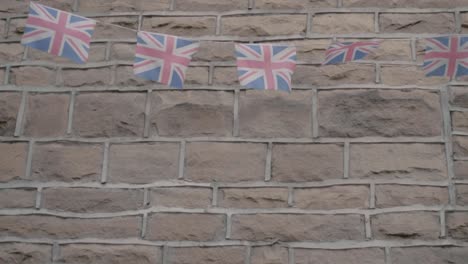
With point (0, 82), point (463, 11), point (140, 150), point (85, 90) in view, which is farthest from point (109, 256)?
point (463, 11)

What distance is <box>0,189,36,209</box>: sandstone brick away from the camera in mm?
2660

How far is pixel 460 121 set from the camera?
265 cm

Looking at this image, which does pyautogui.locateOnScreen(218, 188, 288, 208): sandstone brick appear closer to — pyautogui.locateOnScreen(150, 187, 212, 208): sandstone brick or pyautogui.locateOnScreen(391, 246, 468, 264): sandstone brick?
pyautogui.locateOnScreen(150, 187, 212, 208): sandstone brick

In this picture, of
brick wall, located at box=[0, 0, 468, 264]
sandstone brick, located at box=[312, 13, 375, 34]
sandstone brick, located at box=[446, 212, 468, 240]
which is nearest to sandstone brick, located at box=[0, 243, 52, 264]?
brick wall, located at box=[0, 0, 468, 264]

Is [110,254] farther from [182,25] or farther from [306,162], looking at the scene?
[182,25]

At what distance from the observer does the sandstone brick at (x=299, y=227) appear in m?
2.54

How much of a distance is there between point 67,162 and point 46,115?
0.22 metres

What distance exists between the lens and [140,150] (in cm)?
270

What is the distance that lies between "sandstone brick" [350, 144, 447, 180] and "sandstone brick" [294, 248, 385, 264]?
A: 0.28 metres

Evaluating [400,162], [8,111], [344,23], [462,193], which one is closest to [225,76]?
[344,23]

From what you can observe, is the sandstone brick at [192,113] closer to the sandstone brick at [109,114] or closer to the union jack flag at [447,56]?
the sandstone brick at [109,114]

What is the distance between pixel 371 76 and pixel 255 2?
0.56 meters

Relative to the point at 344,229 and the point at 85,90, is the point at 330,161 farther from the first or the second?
the point at 85,90

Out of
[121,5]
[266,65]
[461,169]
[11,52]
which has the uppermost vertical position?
[121,5]
